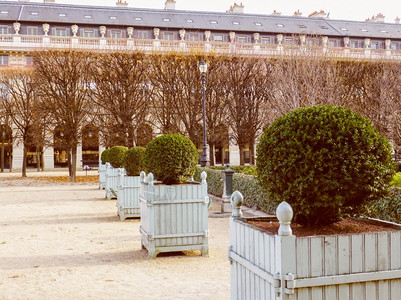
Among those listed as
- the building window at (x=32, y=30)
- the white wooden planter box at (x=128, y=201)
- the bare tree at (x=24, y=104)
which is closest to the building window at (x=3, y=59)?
the building window at (x=32, y=30)

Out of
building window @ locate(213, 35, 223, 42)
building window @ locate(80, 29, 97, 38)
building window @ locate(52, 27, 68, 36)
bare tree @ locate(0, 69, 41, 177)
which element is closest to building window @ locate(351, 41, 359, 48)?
building window @ locate(213, 35, 223, 42)

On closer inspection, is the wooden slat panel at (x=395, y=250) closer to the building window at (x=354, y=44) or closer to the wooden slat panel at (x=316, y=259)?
the wooden slat panel at (x=316, y=259)

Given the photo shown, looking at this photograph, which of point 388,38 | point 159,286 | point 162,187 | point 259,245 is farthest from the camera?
point 388,38

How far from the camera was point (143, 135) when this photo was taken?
3147cm

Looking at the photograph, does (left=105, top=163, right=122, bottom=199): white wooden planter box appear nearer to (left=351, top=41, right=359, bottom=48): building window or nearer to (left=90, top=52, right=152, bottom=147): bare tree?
(left=90, top=52, right=152, bottom=147): bare tree

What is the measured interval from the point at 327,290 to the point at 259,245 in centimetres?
64

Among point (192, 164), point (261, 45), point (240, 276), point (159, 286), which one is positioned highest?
point (261, 45)

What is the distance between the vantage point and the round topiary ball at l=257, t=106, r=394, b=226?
13.0 ft

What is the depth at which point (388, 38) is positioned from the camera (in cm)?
5147

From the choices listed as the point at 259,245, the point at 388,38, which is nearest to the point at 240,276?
the point at 259,245

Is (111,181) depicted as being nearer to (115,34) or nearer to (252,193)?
(252,193)

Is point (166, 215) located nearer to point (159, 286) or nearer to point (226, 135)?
point (159, 286)

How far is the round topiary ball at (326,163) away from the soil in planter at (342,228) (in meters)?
0.10

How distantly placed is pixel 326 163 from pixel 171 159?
517 centimetres
